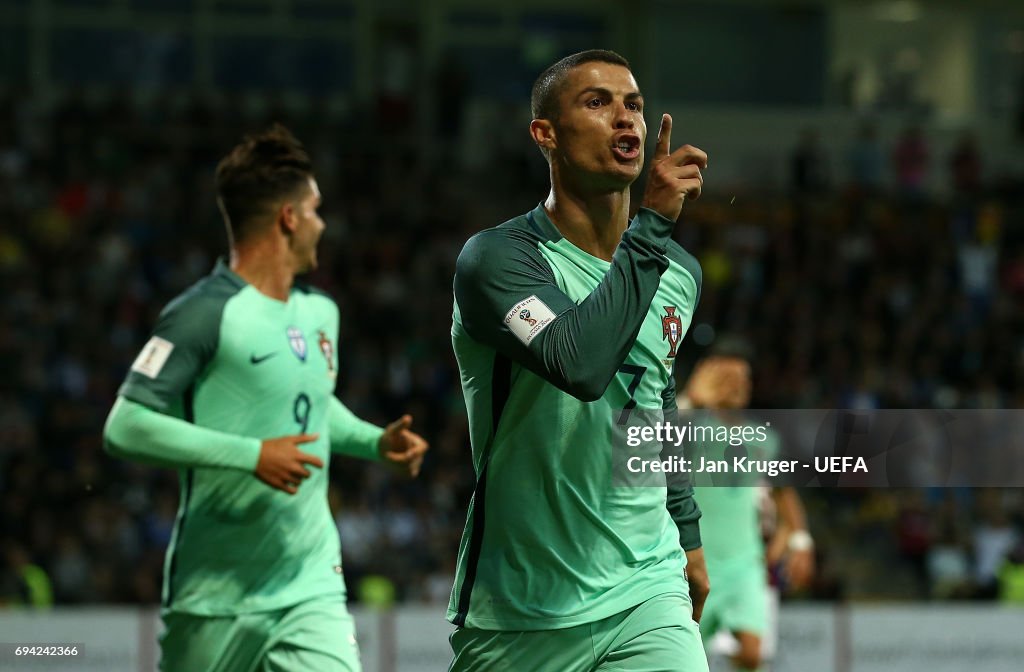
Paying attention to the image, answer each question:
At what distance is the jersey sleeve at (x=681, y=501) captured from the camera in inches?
171

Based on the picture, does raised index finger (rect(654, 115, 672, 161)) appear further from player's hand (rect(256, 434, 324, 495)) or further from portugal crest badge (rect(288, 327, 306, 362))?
portugal crest badge (rect(288, 327, 306, 362))

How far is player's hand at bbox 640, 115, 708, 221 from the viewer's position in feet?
12.7

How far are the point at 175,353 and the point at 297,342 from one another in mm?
524

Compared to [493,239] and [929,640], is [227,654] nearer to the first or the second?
[493,239]

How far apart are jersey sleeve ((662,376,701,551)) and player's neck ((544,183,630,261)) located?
42 cm

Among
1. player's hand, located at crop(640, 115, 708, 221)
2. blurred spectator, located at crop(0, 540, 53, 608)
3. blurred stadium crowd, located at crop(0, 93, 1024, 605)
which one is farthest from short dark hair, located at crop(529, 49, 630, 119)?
blurred spectator, located at crop(0, 540, 53, 608)

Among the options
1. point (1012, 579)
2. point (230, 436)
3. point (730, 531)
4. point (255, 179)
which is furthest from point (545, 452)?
point (1012, 579)

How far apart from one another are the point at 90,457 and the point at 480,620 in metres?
11.1

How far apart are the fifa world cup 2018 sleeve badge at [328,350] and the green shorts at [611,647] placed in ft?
6.39

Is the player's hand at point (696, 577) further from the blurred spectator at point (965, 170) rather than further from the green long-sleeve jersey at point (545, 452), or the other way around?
the blurred spectator at point (965, 170)

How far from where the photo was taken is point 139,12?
22766 millimetres

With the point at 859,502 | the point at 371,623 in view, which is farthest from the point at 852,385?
the point at 371,623

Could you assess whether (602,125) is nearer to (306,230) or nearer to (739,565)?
(306,230)

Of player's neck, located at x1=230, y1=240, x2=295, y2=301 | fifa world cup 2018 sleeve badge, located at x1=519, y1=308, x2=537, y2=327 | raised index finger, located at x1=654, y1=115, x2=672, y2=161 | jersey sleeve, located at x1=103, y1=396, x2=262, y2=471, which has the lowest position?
jersey sleeve, located at x1=103, y1=396, x2=262, y2=471
